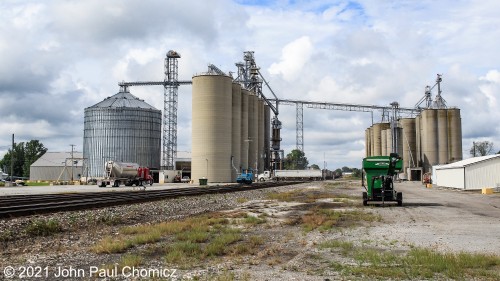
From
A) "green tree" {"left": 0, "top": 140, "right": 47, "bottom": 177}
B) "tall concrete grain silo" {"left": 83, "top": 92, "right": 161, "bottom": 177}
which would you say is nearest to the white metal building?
"tall concrete grain silo" {"left": 83, "top": 92, "right": 161, "bottom": 177}

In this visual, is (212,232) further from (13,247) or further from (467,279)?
(467,279)

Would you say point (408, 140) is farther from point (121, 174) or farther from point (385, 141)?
point (121, 174)

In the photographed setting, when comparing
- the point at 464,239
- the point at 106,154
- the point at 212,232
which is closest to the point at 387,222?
the point at 464,239

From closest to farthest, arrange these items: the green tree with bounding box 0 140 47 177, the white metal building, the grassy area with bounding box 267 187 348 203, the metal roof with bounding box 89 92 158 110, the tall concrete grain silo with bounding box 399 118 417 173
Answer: the grassy area with bounding box 267 187 348 203, the white metal building, the metal roof with bounding box 89 92 158 110, the tall concrete grain silo with bounding box 399 118 417 173, the green tree with bounding box 0 140 47 177

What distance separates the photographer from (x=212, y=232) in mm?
15797

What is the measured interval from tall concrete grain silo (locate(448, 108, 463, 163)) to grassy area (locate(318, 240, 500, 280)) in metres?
101

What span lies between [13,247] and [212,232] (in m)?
6.18

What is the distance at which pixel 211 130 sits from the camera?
288 feet

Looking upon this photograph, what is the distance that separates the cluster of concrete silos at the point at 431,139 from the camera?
105m

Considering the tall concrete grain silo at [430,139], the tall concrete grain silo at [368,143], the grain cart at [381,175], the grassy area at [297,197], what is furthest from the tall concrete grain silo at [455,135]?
the grain cart at [381,175]

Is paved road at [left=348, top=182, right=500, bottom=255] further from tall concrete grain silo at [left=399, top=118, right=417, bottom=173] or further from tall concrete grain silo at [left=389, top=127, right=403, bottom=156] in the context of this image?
tall concrete grain silo at [left=389, top=127, right=403, bottom=156]

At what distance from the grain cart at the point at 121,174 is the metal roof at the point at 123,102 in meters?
45.4

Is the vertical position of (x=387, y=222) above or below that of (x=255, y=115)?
below

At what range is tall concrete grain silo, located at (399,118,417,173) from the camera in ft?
382
